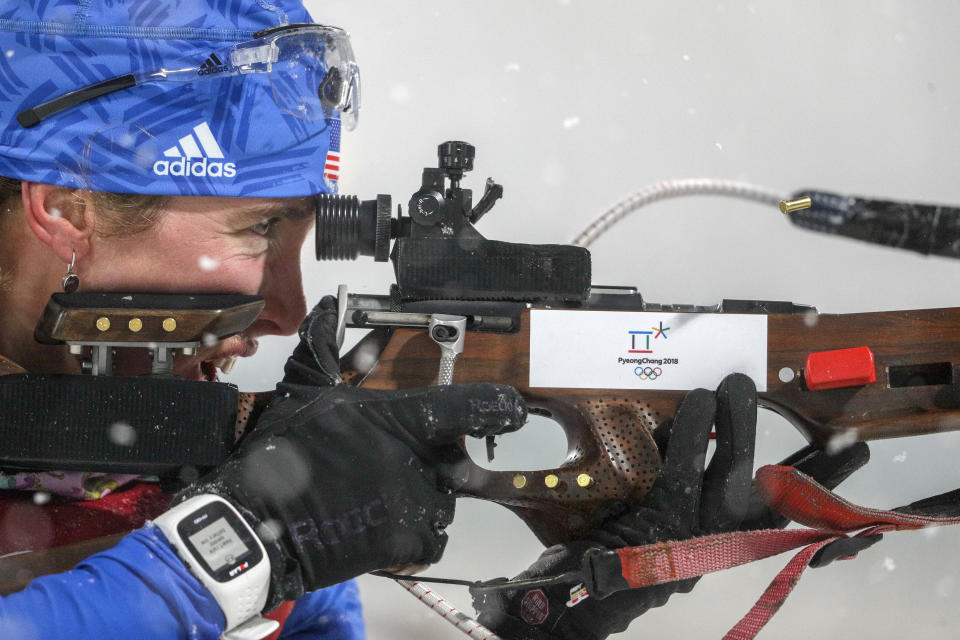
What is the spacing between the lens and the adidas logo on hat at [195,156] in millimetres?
1191

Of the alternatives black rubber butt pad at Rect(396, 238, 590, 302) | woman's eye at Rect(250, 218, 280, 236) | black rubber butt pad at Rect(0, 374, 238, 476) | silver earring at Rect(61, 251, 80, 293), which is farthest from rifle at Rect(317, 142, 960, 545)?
silver earring at Rect(61, 251, 80, 293)

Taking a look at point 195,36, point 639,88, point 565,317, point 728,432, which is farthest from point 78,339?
point 639,88

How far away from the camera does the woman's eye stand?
50.5 inches

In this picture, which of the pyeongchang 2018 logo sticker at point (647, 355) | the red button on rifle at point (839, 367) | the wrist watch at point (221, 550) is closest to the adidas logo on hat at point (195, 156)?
the wrist watch at point (221, 550)

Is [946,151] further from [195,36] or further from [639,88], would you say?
[195,36]

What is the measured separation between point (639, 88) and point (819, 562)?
1173 mm

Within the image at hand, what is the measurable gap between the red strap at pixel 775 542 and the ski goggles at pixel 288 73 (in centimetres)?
77

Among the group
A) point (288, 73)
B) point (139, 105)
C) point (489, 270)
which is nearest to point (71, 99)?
point (139, 105)

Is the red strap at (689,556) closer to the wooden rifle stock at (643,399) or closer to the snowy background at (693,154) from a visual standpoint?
the wooden rifle stock at (643,399)

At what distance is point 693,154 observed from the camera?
199 cm

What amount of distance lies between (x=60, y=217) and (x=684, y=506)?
93cm

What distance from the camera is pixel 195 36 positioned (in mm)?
1180

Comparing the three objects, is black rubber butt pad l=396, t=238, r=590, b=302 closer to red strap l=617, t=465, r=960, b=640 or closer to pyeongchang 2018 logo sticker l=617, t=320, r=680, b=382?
pyeongchang 2018 logo sticker l=617, t=320, r=680, b=382

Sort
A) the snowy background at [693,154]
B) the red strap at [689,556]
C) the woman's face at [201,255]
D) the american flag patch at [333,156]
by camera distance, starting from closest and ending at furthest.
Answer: the red strap at [689,556], the woman's face at [201,255], the american flag patch at [333,156], the snowy background at [693,154]
